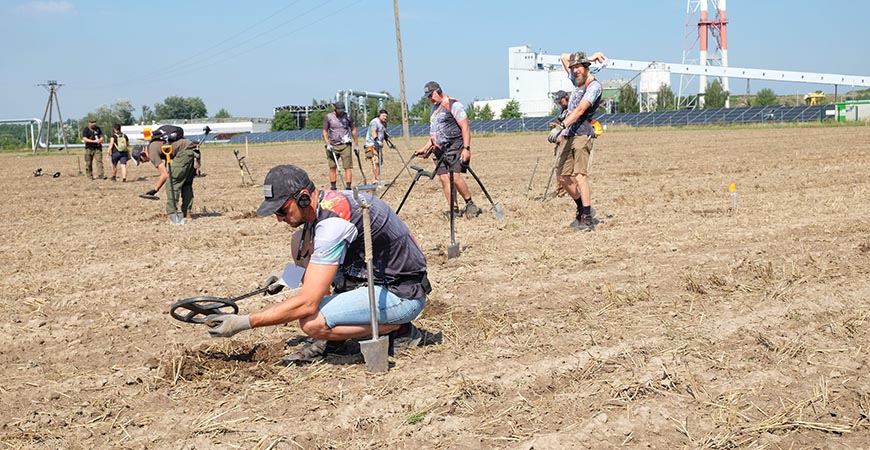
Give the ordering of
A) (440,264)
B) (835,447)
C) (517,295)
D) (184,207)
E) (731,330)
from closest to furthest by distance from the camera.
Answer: (835,447) → (731,330) → (517,295) → (440,264) → (184,207)

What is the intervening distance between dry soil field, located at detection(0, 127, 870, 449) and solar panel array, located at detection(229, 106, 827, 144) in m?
49.7

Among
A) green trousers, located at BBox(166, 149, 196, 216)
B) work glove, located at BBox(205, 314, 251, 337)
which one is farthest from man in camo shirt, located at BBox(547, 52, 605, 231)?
work glove, located at BBox(205, 314, 251, 337)

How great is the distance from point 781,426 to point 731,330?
1581 millimetres

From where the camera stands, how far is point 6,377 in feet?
16.9

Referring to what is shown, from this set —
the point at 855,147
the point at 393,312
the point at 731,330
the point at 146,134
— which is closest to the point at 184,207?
the point at 146,134

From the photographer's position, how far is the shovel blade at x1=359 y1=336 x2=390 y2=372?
480cm

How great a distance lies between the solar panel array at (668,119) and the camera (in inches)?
2277

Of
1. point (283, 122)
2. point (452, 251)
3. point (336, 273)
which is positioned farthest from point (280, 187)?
point (283, 122)

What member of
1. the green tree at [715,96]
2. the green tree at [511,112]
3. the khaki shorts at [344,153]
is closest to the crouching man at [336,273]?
the khaki shorts at [344,153]

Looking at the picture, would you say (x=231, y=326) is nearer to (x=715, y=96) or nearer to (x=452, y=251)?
(x=452, y=251)

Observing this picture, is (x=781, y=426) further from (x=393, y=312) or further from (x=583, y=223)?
(x=583, y=223)

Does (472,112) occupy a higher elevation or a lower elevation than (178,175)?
higher

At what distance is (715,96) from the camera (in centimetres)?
9275

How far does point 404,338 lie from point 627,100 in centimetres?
9030
